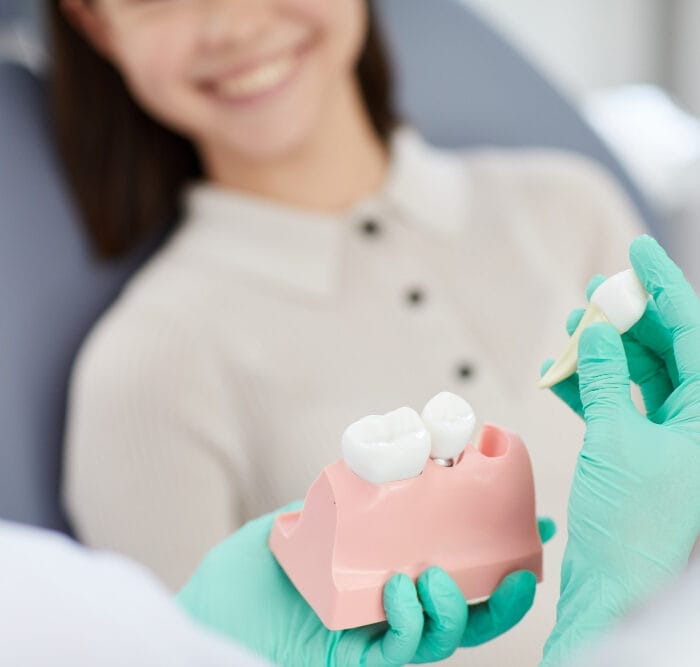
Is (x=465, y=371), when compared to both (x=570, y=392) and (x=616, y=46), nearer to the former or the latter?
(x=570, y=392)

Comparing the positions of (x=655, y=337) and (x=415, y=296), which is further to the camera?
(x=415, y=296)

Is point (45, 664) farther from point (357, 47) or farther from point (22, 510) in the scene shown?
point (357, 47)

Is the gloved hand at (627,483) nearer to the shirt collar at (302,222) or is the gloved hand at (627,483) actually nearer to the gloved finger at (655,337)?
the gloved finger at (655,337)

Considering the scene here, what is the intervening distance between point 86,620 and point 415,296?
56 centimetres

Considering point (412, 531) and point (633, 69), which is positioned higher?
point (412, 531)

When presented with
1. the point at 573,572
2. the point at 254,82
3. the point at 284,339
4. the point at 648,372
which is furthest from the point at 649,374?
the point at 254,82

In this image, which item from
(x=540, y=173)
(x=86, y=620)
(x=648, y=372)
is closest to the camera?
(x=86, y=620)

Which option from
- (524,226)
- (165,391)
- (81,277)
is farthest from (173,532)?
(524,226)

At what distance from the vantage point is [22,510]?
0.95 meters

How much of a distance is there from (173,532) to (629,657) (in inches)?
20.1

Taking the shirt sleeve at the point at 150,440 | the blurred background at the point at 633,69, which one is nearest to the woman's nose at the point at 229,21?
the shirt sleeve at the point at 150,440

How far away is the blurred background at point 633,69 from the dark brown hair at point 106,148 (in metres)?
0.58

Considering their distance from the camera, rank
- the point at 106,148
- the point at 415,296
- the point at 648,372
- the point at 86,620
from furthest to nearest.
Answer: the point at 106,148, the point at 415,296, the point at 648,372, the point at 86,620

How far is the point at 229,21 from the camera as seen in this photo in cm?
98
